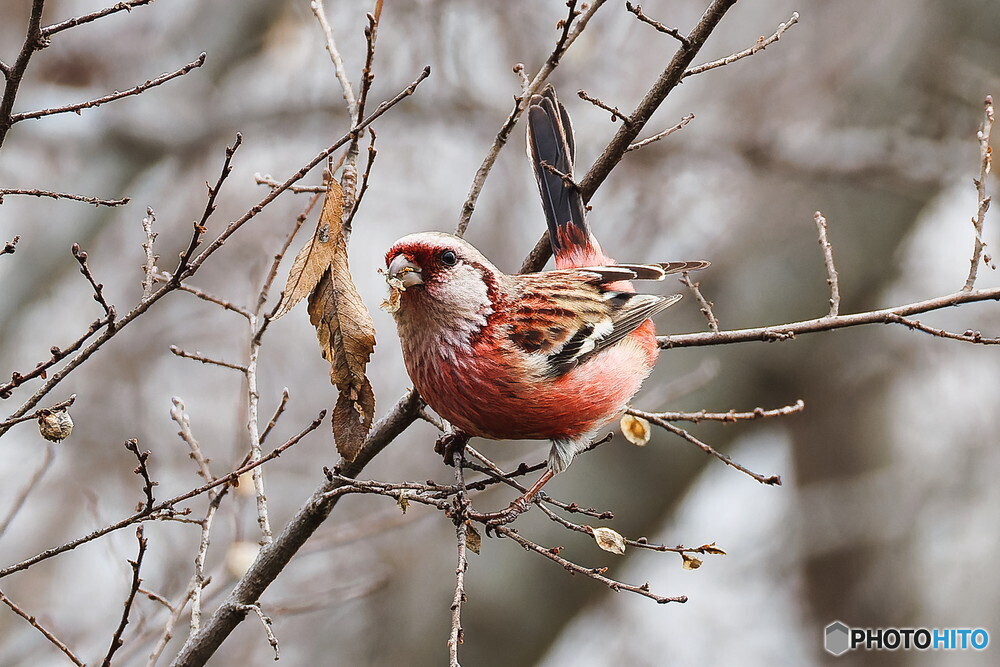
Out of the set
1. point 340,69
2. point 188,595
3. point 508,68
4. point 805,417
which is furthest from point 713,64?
point 805,417

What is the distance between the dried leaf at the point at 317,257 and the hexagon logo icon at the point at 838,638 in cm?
841

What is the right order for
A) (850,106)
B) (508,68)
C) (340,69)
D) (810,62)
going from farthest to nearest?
(810,62) < (508,68) < (850,106) < (340,69)

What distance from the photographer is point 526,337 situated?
3.99 m

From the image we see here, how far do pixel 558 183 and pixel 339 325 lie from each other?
185 cm

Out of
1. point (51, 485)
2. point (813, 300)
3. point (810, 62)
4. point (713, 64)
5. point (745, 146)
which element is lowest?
point (713, 64)

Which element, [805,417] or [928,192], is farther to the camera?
[805,417]

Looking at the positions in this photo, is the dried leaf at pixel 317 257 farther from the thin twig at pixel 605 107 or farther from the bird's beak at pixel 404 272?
the thin twig at pixel 605 107

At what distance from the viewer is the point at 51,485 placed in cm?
911

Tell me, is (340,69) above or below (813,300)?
below

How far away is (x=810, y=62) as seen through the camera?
33.6 ft

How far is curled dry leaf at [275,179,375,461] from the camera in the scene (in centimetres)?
304

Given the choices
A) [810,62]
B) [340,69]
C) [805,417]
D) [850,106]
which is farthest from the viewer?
[805,417]

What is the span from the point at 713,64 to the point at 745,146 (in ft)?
18.9

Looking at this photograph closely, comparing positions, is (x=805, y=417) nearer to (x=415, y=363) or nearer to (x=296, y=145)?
(x=296, y=145)
